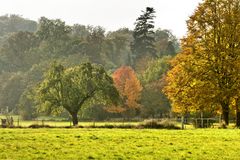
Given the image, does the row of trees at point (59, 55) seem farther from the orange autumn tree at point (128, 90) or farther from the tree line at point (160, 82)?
the orange autumn tree at point (128, 90)

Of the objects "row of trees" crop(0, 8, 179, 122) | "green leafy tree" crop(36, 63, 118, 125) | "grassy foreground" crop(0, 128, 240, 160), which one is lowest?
"grassy foreground" crop(0, 128, 240, 160)

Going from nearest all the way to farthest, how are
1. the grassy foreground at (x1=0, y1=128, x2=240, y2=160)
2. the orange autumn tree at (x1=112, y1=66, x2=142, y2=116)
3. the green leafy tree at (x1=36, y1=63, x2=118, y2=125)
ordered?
the grassy foreground at (x1=0, y1=128, x2=240, y2=160) < the green leafy tree at (x1=36, y1=63, x2=118, y2=125) < the orange autumn tree at (x1=112, y1=66, x2=142, y2=116)

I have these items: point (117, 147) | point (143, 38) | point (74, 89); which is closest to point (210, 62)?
point (74, 89)

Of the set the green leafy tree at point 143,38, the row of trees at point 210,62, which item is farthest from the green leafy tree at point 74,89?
the green leafy tree at point 143,38

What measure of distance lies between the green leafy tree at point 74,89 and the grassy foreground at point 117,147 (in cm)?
3456

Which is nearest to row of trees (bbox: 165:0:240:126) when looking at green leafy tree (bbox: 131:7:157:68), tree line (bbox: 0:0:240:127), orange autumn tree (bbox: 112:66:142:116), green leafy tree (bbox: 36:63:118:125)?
tree line (bbox: 0:0:240:127)

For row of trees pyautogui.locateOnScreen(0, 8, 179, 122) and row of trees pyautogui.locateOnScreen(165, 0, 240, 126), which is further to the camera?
row of trees pyautogui.locateOnScreen(0, 8, 179, 122)

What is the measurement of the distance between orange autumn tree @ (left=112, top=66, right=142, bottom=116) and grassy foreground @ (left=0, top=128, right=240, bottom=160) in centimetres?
6037

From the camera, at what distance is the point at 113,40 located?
157m

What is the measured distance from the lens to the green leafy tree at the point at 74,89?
213 feet

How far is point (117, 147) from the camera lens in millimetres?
25422

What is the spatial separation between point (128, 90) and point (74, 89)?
2850 centimetres

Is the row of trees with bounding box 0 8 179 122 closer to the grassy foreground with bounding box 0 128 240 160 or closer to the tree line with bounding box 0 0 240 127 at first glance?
the tree line with bounding box 0 0 240 127

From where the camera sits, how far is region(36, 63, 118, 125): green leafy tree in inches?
2552
